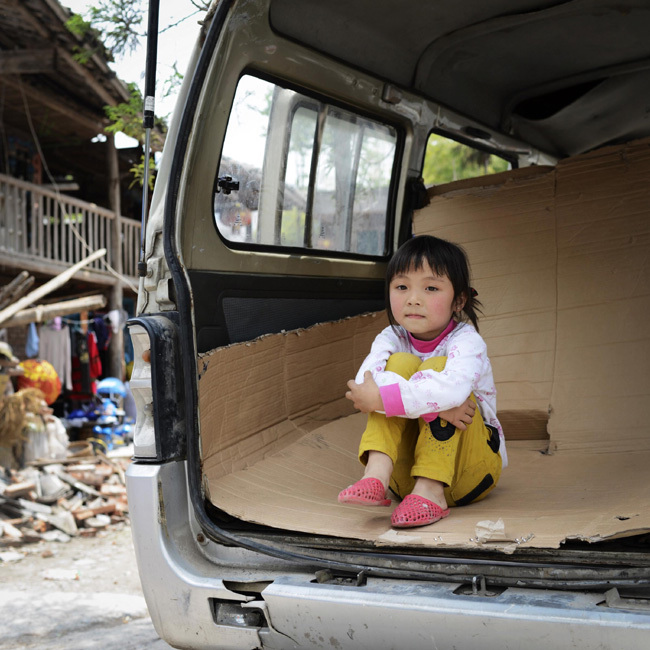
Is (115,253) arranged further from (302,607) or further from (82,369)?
(302,607)

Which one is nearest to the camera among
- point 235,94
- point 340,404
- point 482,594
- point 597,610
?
point 597,610

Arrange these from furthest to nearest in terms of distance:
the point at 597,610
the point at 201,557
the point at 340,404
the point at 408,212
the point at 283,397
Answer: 1. the point at 408,212
2. the point at 340,404
3. the point at 283,397
4. the point at 201,557
5. the point at 597,610

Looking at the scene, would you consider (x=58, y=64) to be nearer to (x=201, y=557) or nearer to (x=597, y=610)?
(x=201, y=557)

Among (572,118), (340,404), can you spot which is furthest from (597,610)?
(572,118)

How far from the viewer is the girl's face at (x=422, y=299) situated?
8.02 feet

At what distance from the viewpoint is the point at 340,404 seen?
329cm

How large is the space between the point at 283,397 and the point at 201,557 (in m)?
0.83

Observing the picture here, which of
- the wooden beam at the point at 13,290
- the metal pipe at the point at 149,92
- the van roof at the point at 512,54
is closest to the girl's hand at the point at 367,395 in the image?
the metal pipe at the point at 149,92

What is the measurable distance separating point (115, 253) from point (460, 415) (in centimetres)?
1033

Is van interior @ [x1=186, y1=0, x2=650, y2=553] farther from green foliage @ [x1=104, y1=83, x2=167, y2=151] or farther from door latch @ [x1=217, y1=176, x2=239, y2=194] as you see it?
green foliage @ [x1=104, y1=83, x2=167, y2=151]

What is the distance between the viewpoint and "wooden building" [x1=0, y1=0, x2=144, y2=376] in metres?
9.08

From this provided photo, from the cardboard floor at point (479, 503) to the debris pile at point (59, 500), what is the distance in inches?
151

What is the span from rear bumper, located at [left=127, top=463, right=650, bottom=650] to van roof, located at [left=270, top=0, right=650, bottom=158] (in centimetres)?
175

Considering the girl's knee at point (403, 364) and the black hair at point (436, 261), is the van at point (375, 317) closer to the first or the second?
the girl's knee at point (403, 364)
